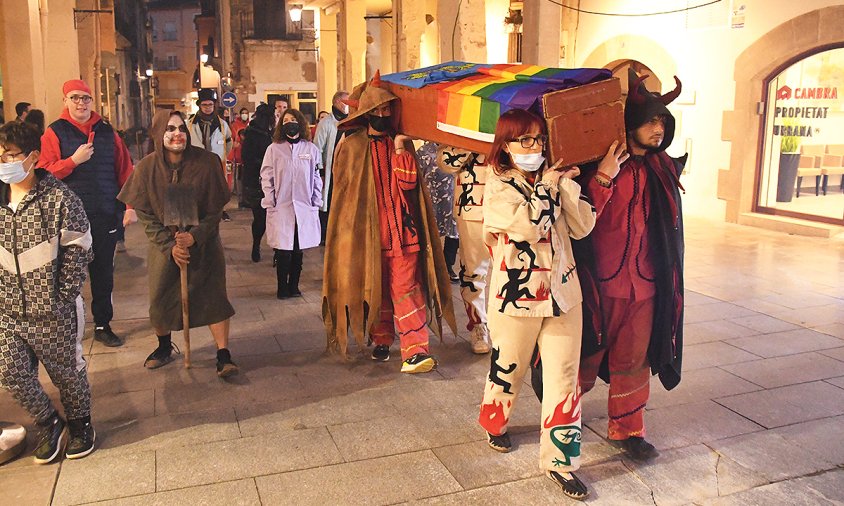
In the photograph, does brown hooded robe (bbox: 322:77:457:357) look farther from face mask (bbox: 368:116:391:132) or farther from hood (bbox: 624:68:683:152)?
hood (bbox: 624:68:683:152)

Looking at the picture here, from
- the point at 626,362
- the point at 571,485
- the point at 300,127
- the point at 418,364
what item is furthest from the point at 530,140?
the point at 300,127

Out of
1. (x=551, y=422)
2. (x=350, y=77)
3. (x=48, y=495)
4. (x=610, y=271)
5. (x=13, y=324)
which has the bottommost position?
(x=48, y=495)

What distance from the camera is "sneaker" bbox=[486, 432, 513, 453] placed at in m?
4.09

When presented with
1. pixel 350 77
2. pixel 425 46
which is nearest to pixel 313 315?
pixel 425 46

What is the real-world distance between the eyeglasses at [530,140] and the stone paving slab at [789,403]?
2.26m

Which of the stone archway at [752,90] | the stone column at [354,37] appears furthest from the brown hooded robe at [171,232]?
the stone column at [354,37]

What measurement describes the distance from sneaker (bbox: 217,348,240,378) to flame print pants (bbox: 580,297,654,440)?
2384 mm

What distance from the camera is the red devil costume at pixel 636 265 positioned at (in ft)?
12.4

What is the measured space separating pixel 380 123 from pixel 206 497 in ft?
8.80

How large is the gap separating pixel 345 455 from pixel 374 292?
4.96 feet

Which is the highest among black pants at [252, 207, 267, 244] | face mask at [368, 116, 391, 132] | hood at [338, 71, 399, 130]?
hood at [338, 71, 399, 130]

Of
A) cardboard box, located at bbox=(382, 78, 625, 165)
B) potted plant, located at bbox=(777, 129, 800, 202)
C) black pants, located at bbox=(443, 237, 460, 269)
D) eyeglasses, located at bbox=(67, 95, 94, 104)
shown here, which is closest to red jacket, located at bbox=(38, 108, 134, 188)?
eyeglasses, located at bbox=(67, 95, 94, 104)

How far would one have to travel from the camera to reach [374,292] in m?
5.35

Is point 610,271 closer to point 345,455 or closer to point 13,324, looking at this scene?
point 345,455
